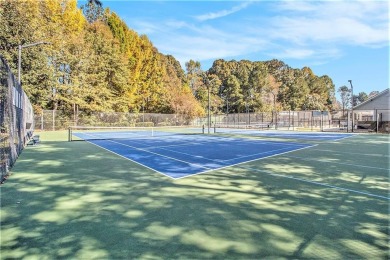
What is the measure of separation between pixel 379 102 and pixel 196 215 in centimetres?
3375

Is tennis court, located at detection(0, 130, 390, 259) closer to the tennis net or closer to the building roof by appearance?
the tennis net

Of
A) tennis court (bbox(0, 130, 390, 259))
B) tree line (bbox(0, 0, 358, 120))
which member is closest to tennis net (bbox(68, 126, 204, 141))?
tree line (bbox(0, 0, 358, 120))

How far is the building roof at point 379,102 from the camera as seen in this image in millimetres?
28844

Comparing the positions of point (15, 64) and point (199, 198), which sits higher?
point (15, 64)

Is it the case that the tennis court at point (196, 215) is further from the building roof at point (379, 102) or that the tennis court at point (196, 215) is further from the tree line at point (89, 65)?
the building roof at point (379, 102)

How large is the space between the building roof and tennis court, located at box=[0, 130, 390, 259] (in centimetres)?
2846

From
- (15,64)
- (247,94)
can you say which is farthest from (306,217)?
(247,94)

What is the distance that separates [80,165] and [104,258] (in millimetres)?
5466

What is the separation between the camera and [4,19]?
85.0 ft

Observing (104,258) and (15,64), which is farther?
(15,64)

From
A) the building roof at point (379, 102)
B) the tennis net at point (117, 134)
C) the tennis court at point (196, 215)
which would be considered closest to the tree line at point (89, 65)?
Result: the tennis net at point (117, 134)

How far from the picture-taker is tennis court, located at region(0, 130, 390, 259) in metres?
2.60

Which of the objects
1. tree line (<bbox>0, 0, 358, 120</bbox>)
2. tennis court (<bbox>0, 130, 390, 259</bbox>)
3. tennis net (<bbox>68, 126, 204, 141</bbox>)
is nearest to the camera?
tennis court (<bbox>0, 130, 390, 259</bbox>)

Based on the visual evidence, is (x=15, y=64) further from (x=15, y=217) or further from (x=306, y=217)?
(x=306, y=217)
